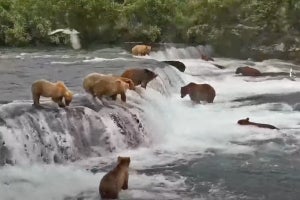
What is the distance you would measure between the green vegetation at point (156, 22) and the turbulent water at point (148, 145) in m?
10.6

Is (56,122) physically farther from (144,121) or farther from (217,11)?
(217,11)

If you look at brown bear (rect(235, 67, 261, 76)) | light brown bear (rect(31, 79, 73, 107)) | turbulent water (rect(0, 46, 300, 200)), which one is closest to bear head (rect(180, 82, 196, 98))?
turbulent water (rect(0, 46, 300, 200))

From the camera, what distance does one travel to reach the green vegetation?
1069 inches

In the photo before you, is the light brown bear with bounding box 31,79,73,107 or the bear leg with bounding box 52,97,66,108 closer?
the light brown bear with bounding box 31,79,73,107

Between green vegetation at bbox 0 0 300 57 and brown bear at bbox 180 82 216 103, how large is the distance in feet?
35.5

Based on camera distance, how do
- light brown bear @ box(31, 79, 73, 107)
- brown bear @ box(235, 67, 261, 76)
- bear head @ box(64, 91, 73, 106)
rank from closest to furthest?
light brown bear @ box(31, 79, 73, 107) < bear head @ box(64, 91, 73, 106) < brown bear @ box(235, 67, 261, 76)

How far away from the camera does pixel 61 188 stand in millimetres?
8758

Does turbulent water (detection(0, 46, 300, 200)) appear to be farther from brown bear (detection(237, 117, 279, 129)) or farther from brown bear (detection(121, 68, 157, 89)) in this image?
brown bear (detection(121, 68, 157, 89))

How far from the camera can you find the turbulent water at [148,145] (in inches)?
348

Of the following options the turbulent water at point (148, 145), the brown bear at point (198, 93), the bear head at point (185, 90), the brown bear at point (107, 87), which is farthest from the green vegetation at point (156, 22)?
the brown bear at point (107, 87)

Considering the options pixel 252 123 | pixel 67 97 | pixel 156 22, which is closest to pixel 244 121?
pixel 252 123

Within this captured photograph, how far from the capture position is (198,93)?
16.6m

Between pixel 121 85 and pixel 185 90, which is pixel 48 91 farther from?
pixel 185 90

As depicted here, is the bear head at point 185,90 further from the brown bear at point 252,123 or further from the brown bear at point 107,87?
the brown bear at point 107,87
